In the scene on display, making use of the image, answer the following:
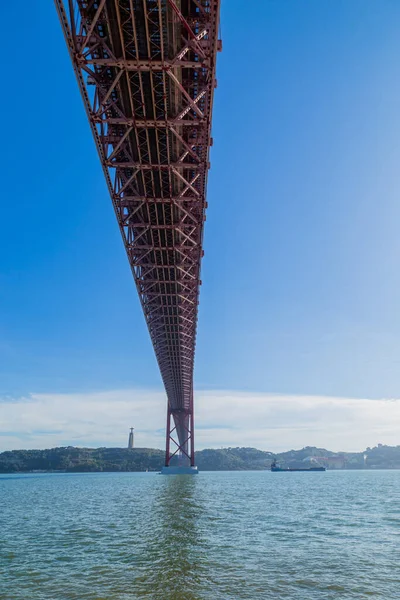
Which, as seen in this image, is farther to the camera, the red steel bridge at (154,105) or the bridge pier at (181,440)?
the bridge pier at (181,440)

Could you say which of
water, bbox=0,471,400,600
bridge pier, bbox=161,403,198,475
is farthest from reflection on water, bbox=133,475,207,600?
bridge pier, bbox=161,403,198,475

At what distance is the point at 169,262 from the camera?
2658 cm

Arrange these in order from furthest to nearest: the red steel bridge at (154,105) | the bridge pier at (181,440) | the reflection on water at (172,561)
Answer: the bridge pier at (181,440) → the red steel bridge at (154,105) → the reflection on water at (172,561)

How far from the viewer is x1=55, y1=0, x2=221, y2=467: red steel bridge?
11828mm

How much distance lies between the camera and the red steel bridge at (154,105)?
1183 cm

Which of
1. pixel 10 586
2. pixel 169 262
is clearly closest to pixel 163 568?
pixel 10 586

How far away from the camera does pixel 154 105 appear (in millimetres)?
14023

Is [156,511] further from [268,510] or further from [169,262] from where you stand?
[169,262]

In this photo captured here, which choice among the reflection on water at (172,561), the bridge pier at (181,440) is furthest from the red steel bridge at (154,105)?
the bridge pier at (181,440)

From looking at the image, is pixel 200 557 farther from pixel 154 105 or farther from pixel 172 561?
pixel 154 105

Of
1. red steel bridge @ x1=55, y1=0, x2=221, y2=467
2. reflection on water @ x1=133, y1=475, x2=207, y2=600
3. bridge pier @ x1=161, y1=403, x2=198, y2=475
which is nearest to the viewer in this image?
reflection on water @ x1=133, y1=475, x2=207, y2=600

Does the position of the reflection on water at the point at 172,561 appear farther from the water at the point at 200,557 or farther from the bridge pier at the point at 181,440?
the bridge pier at the point at 181,440

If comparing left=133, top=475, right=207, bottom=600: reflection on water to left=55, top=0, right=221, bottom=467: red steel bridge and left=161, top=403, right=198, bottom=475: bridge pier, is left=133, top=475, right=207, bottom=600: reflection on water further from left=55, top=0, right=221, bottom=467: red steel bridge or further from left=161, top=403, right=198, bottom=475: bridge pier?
left=161, top=403, right=198, bottom=475: bridge pier

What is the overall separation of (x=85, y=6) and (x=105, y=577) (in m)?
15.7
